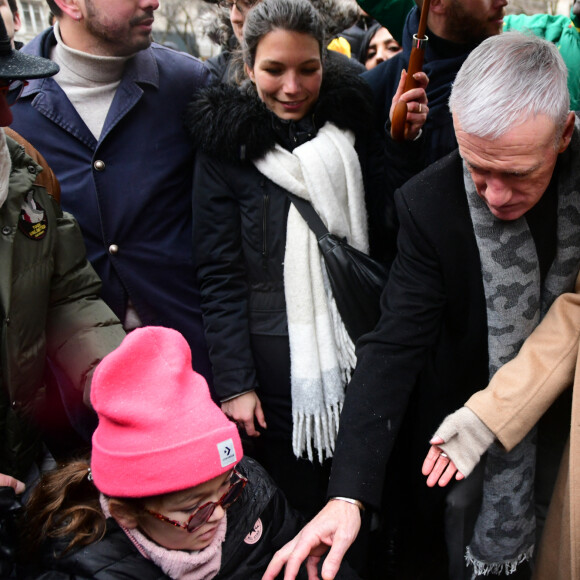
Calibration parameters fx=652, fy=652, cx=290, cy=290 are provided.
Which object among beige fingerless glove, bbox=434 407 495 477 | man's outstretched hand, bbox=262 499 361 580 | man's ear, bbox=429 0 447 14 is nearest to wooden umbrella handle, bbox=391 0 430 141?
man's ear, bbox=429 0 447 14

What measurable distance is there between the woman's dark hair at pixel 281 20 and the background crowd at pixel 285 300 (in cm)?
1

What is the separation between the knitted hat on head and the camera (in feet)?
5.14

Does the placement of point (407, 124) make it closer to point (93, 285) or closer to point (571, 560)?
point (93, 285)

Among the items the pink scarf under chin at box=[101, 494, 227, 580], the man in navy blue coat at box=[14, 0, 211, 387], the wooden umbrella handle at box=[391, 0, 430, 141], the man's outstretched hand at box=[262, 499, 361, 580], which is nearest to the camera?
the man's outstretched hand at box=[262, 499, 361, 580]

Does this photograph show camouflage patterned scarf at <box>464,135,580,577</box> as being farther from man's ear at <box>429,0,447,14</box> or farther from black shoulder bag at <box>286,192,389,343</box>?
man's ear at <box>429,0,447,14</box>

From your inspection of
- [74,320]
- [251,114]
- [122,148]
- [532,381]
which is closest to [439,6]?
[251,114]

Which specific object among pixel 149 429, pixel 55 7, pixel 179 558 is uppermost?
pixel 55 7

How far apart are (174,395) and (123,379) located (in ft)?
0.43

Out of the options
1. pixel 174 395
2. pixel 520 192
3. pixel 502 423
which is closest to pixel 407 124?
pixel 520 192

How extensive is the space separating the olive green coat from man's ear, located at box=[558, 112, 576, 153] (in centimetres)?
138

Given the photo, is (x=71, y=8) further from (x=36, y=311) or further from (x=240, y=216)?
(x=36, y=311)

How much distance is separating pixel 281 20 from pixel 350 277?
0.91 meters

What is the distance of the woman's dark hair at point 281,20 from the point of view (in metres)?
2.23

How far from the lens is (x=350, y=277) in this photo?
2.21 m
